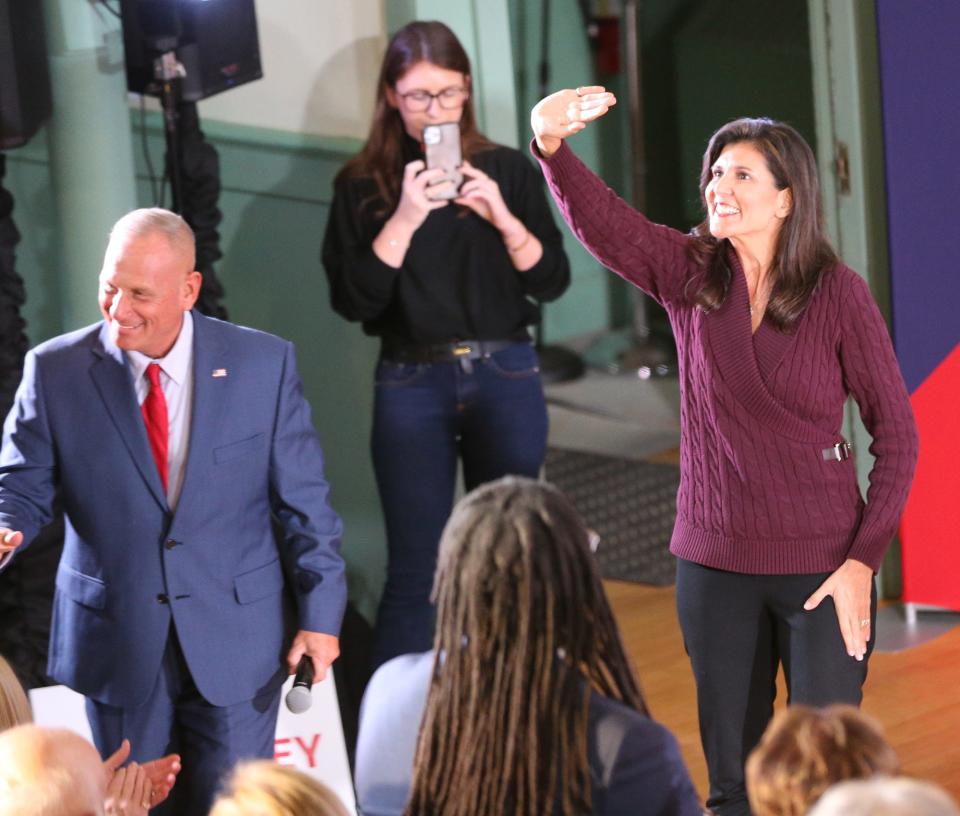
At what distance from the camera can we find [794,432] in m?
2.79

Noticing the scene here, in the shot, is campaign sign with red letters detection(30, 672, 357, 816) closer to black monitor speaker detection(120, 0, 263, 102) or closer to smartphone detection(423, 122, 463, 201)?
smartphone detection(423, 122, 463, 201)

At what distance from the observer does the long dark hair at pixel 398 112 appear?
12.6 ft

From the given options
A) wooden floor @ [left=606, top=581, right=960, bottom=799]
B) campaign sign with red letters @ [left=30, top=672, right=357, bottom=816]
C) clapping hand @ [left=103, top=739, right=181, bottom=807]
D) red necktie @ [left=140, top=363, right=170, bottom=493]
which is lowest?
wooden floor @ [left=606, top=581, right=960, bottom=799]

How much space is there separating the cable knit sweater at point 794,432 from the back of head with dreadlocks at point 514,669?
0.89 m

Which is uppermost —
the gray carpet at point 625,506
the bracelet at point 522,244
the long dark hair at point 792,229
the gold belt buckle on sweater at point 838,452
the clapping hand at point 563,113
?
the clapping hand at point 563,113

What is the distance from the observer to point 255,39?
4121mm

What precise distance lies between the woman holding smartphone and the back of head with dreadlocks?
1.93 meters

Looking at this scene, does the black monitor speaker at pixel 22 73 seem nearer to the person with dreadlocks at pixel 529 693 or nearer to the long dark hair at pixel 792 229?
the long dark hair at pixel 792 229

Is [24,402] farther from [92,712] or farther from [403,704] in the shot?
[403,704]

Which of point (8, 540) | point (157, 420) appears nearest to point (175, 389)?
point (157, 420)

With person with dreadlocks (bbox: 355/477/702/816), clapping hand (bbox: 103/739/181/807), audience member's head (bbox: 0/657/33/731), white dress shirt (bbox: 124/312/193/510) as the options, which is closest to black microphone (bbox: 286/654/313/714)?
clapping hand (bbox: 103/739/181/807)

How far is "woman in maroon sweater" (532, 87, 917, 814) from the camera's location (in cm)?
277

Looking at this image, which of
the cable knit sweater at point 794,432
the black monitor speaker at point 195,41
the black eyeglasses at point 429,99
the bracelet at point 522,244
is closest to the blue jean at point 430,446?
the bracelet at point 522,244

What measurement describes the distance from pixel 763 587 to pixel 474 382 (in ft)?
4.07
